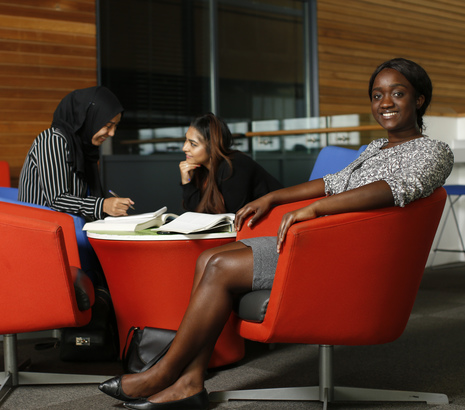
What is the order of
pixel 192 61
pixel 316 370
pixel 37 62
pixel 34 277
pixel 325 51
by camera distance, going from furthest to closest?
pixel 325 51
pixel 192 61
pixel 37 62
pixel 316 370
pixel 34 277

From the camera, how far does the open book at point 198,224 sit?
96.0 inches

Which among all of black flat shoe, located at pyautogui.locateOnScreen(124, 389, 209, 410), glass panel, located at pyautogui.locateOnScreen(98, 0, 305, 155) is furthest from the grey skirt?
glass panel, located at pyautogui.locateOnScreen(98, 0, 305, 155)

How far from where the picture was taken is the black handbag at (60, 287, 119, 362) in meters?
2.88

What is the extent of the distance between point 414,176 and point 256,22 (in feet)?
19.9

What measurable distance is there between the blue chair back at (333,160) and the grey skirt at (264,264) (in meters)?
1.10

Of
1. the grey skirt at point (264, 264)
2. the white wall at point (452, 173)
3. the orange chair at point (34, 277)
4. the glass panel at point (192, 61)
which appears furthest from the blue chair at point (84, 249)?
the white wall at point (452, 173)

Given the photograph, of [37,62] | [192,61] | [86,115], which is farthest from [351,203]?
[192,61]

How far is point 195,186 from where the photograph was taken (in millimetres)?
3318

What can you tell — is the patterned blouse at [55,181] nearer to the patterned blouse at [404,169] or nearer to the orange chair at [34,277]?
the orange chair at [34,277]

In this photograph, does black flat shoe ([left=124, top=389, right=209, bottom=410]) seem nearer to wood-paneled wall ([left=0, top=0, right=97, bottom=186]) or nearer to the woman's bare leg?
the woman's bare leg

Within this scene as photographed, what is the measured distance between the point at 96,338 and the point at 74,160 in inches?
34.9

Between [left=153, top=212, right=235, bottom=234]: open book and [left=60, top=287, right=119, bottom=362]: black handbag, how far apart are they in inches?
20.9

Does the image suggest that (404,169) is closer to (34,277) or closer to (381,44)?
(34,277)

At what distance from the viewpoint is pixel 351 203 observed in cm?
200
